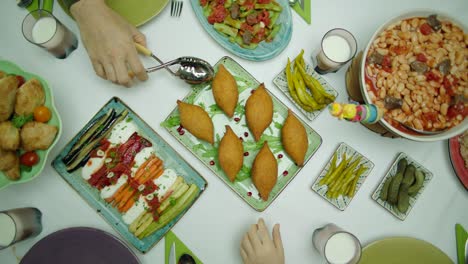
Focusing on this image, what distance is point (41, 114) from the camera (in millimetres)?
1220

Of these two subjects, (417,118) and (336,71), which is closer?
(417,118)

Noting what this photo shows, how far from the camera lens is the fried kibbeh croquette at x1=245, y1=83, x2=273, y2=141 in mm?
1340

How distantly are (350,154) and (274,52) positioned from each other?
Result: 1.82ft

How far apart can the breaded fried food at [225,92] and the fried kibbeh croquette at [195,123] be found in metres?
0.10

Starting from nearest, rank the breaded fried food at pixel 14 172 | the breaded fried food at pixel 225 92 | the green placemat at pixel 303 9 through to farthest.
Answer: the breaded fried food at pixel 14 172, the breaded fried food at pixel 225 92, the green placemat at pixel 303 9

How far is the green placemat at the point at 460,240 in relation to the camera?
4.57 ft

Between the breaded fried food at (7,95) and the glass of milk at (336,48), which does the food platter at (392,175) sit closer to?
the glass of milk at (336,48)

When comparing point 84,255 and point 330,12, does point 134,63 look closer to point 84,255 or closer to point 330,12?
point 84,255

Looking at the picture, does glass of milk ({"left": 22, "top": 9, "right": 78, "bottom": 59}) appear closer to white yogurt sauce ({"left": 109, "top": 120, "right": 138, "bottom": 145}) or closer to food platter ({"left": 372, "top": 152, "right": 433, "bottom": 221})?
white yogurt sauce ({"left": 109, "top": 120, "right": 138, "bottom": 145})

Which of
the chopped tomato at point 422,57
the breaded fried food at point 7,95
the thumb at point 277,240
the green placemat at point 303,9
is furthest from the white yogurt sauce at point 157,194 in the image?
the chopped tomato at point 422,57

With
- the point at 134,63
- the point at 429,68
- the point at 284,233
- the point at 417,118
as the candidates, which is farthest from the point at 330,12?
the point at 284,233

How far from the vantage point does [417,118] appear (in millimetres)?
1220

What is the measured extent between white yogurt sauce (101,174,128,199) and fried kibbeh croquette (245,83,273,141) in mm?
566

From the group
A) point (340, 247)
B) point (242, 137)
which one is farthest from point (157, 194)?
point (340, 247)
